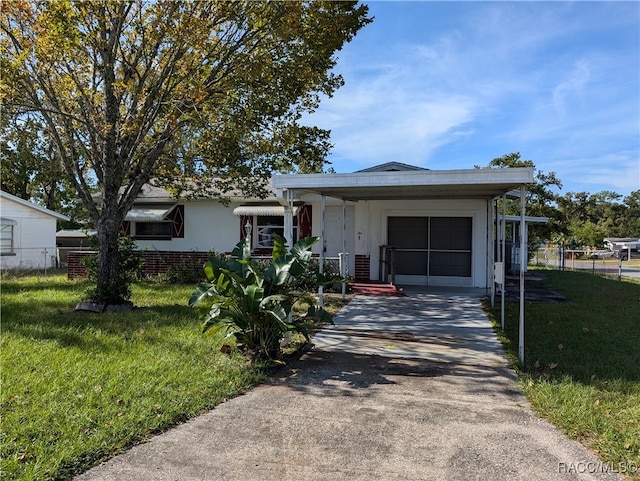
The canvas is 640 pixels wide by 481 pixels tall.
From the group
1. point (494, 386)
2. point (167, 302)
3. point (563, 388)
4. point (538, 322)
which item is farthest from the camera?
point (167, 302)

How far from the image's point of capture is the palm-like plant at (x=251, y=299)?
5484 mm

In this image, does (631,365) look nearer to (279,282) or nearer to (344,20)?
(279,282)

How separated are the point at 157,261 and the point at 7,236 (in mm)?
10319

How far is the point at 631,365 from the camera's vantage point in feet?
18.1

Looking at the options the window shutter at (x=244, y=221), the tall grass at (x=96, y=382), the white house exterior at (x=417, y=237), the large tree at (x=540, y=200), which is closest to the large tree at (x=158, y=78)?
the tall grass at (x=96, y=382)

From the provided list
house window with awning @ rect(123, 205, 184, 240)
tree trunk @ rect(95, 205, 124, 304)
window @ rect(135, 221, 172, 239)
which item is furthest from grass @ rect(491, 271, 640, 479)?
window @ rect(135, 221, 172, 239)

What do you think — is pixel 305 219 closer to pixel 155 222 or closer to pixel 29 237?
pixel 155 222

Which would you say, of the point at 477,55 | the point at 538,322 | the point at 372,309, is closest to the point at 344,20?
the point at 477,55

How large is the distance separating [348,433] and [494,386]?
207 centimetres

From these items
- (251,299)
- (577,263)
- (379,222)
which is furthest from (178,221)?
(577,263)

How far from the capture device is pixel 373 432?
3.78 metres

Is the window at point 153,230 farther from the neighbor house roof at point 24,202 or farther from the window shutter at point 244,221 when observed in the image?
the neighbor house roof at point 24,202

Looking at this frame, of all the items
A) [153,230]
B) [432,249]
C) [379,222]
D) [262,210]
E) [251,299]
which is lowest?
[251,299]

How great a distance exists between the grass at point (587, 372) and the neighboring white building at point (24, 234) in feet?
68.8
